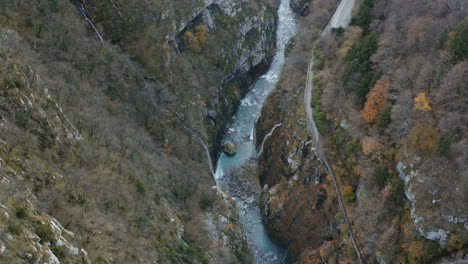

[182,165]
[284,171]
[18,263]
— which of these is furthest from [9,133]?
[284,171]

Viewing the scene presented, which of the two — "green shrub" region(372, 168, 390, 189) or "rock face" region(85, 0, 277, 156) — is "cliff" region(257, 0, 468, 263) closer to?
"green shrub" region(372, 168, 390, 189)

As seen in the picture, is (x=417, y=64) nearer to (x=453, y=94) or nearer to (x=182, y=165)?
(x=453, y=94)

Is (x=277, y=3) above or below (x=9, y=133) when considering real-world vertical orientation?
→ below

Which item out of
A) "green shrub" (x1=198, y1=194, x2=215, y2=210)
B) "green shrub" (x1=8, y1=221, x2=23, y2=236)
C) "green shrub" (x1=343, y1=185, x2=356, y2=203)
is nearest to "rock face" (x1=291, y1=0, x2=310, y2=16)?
"green shrub" (x1=343, y1=185, x2=356, y2=203)

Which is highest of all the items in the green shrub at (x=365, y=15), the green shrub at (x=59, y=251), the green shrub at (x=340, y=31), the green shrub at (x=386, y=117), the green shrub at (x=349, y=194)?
the green shrub at (x=59, y=251)

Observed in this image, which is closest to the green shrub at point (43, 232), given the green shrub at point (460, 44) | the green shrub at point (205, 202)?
the green shrub at point (205, 202)

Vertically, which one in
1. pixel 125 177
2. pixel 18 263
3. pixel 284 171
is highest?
pixel 18 263

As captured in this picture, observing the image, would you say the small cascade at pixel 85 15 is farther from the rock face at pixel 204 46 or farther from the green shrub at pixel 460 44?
the green shrub at pixel 460 44
